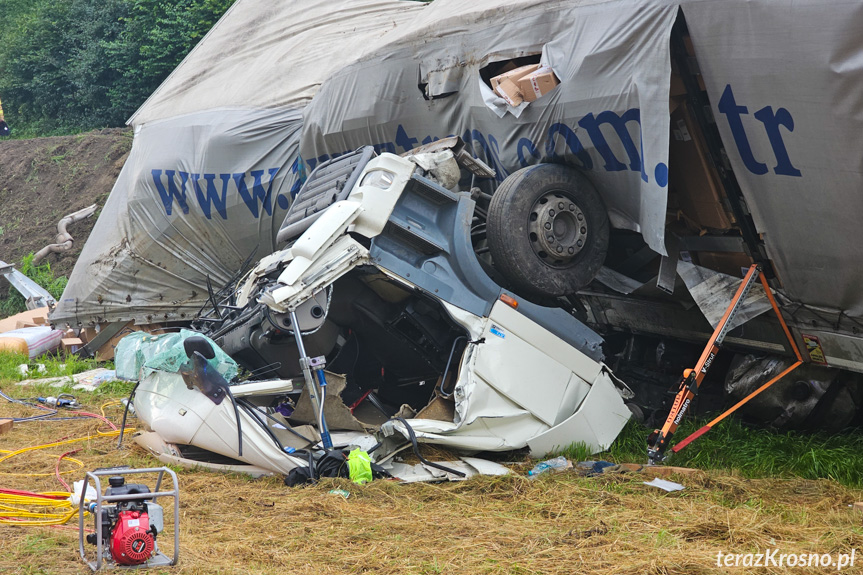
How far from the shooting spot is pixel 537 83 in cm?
525

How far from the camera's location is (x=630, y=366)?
6.14 meters

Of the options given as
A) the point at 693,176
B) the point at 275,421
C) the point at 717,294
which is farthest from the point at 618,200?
the point at 275,421

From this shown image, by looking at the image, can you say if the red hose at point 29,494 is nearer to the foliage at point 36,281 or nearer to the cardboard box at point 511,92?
the cardboard box at point 511,92

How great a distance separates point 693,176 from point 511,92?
1235mm

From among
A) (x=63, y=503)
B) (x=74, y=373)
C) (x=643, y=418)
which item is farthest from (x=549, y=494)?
(x=74, y=373)

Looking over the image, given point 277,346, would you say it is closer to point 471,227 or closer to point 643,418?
point 471,227

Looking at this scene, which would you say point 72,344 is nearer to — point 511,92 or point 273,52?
point 273,52

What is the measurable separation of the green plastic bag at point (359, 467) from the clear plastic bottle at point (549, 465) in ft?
2.98

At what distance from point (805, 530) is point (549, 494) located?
4.07 feet

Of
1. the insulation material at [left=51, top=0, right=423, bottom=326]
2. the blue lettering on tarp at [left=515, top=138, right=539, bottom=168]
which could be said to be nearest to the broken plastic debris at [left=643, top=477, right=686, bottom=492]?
the blue lettering on tarp at [left=515, top=138, right=539, bottom=168]

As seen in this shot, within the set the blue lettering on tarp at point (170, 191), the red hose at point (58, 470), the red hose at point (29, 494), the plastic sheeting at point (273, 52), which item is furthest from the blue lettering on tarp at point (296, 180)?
the red hose at point (29, 494)

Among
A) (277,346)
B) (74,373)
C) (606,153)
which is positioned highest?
(606,153)

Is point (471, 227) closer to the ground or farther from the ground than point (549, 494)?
farther from the ground

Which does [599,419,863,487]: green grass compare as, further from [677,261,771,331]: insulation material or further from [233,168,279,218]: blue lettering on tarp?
[233,168,279,218]: blue lettering on tarp
